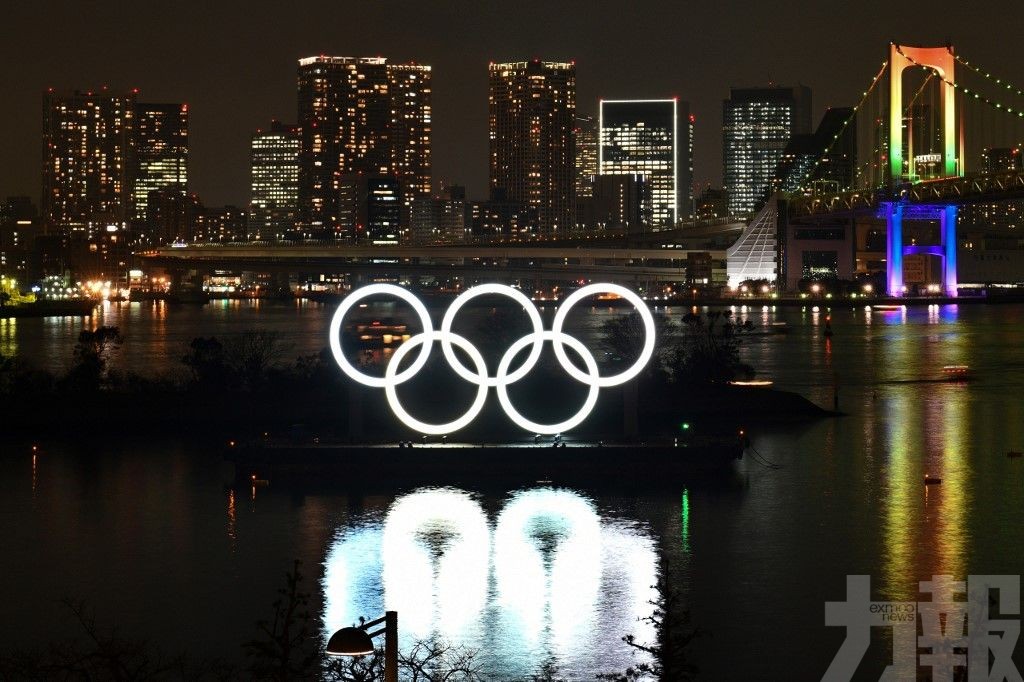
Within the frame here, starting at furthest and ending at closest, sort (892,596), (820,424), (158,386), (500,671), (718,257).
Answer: (718,257) < (158,386) < (820,424) < (892,596) < (500,671)

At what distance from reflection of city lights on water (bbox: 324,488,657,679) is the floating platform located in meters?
0.93

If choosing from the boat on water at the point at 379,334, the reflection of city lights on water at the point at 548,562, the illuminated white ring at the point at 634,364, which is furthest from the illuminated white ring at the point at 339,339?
the boat on water at the point at 379,334

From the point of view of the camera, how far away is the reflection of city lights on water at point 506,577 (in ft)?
35.2

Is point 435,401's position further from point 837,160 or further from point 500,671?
point 837,160

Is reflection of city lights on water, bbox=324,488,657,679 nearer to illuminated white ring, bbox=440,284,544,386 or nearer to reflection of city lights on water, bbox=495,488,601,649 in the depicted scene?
reflection of city lights on water, bbox=495,488,601,649

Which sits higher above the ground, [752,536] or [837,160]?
[837,160]

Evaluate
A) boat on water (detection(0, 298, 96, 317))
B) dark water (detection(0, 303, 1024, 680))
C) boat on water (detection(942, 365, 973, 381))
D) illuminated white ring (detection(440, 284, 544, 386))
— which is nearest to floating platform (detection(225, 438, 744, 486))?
dark water (detection(0, 303, 1024, 680))

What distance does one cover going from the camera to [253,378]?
25156 millimetres

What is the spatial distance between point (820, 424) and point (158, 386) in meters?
11.2

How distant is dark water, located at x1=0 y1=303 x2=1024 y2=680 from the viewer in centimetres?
1107

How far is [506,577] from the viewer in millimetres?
12719

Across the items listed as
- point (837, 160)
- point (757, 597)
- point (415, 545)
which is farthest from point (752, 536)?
point (837, 160)

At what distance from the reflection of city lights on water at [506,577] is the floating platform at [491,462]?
93 cm

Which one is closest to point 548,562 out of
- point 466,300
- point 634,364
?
point 466,300
